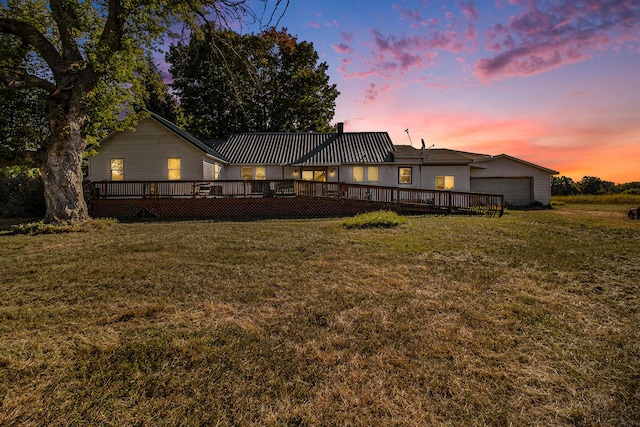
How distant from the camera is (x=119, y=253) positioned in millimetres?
6539

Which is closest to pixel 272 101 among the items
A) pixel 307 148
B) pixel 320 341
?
pixel 307 148

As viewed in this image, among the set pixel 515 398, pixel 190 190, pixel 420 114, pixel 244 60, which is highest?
pixel 420 114

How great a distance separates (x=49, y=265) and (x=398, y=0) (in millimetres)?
8538

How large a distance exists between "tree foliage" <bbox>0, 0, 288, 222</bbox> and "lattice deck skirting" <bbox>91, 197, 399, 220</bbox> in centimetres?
392

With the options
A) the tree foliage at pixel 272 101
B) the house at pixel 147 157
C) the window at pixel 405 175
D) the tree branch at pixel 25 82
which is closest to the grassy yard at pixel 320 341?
the tree branch at pixel 25 82

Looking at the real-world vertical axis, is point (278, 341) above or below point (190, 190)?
below

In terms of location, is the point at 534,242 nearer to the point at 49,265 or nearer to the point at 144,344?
the point at 144,344

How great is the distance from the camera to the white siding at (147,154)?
18016mm

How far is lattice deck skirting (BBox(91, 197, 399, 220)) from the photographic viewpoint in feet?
48.5

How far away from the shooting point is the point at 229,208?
1534 centimetres

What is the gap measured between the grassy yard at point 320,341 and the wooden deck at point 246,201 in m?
9.16

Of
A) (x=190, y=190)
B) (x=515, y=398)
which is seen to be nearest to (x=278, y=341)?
(x=515, y=398)

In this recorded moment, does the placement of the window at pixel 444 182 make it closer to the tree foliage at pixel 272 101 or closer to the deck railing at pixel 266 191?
the deck railing at pixel 266 191

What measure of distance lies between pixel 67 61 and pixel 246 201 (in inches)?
343
